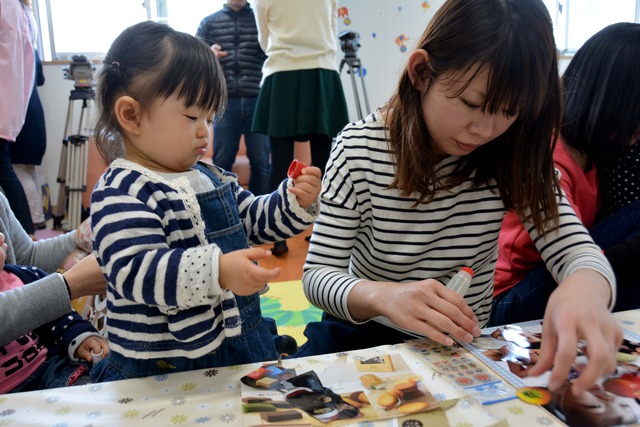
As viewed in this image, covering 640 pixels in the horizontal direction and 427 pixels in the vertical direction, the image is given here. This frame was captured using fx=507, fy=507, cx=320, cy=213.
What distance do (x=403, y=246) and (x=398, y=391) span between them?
1.03ft

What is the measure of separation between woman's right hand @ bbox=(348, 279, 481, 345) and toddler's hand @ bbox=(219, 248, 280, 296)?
207 millimetres

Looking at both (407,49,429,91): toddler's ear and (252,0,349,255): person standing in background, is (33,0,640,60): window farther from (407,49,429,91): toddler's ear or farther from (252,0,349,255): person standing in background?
(407,49,429,91): toddler's ear

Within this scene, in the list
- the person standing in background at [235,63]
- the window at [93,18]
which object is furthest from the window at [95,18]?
the person standing in background at [235,63]

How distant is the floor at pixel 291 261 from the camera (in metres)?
2.20

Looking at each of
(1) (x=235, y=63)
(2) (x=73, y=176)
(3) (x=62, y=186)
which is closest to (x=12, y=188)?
(2) (x=73, y=176)

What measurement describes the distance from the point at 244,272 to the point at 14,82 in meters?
2.67

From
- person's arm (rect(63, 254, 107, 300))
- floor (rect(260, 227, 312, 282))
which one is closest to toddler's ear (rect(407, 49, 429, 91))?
person's arm (rect(63, 254, 107, 300))

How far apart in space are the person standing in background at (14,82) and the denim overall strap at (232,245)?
212 cm

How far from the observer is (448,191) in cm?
82

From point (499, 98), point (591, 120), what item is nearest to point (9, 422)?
point (499, 98)

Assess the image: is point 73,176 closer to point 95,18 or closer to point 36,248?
point 95,18

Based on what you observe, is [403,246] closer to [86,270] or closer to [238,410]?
[238,410]

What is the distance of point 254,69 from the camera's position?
8.91 ft

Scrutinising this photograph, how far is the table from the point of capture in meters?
0.50
